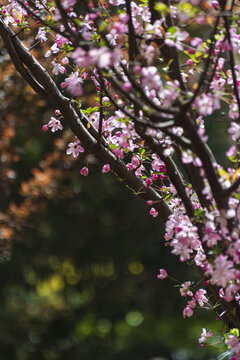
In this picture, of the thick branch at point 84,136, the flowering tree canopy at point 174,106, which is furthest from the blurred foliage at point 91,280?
the flowering tree canopy at point 174,106

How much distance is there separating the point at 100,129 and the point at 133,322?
884 centimetres

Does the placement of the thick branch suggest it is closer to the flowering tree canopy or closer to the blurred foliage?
the flowering tree canopy

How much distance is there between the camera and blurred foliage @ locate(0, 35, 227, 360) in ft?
27.4

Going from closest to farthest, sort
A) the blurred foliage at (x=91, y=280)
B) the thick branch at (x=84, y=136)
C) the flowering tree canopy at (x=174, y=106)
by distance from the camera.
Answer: the flowering tree canopy at (x=174, y=106) < the thick branch at (x=84, y=136) < the blurred foliage at (x=91, y=280)

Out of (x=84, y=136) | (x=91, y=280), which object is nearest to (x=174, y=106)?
(x=84, y=136)

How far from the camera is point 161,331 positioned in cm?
884

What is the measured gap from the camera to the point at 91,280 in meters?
9.65

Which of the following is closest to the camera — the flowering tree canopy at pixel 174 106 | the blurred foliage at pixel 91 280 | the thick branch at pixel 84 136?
the flowering tree canopy at pixel 174 106

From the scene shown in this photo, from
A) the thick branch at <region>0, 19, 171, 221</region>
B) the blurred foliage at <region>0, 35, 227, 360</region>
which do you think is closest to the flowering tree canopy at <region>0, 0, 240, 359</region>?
the thick branch at <region>0, 19, 171, 221</region>

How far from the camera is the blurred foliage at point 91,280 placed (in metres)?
8.35

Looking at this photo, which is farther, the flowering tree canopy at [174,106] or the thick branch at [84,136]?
the thick branch at [84,136]

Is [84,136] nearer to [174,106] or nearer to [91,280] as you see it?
[174,106]

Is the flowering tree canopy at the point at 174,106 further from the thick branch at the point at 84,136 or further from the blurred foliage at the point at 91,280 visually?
the blurred foliage at the point at 91,280

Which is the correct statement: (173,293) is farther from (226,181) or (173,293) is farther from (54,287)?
(226,181)
